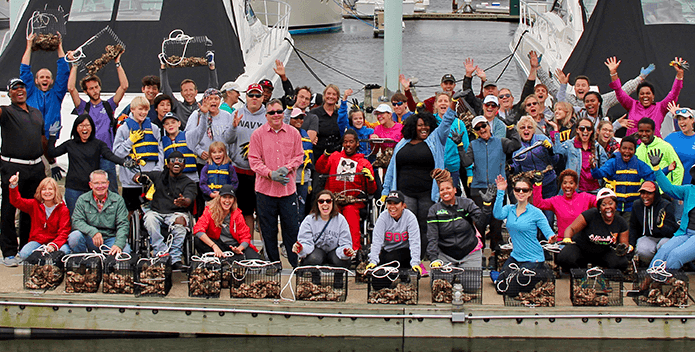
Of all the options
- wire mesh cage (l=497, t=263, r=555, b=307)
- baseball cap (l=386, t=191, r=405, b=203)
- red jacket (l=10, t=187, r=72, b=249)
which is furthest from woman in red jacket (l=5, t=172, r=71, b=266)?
wire mesh cage (l=497, t=263, r=555, b=307)

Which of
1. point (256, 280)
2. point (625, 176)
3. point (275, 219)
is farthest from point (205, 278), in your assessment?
point (625, 176)

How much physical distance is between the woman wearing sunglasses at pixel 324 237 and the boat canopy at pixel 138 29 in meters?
5.67

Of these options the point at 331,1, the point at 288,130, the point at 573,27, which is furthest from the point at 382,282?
the point at 331,1

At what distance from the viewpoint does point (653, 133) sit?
318 inches

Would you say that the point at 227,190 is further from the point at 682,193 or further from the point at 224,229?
the point at 682,193

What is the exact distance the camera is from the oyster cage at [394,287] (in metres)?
7.06

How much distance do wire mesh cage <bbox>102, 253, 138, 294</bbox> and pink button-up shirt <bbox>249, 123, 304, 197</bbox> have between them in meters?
1.40

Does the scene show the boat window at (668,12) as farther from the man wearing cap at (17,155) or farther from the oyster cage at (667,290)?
the man wearing cap at (17,155)

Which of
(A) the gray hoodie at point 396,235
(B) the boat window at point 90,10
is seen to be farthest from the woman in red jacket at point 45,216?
(B) the boat window at point 90,10

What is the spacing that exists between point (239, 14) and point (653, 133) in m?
7.90

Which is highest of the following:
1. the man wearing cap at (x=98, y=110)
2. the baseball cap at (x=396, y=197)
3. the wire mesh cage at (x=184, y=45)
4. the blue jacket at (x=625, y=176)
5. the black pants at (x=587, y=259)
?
the wire mesh cage at (x=184, y=45)

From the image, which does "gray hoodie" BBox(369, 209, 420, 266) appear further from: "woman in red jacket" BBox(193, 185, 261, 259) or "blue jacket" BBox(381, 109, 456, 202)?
"woman in red jacket" BBox(193, 185, 261, 259)

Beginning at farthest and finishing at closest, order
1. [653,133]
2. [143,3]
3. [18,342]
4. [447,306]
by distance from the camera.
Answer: [143,3]
[653,133]
[18,342]
[447,306]

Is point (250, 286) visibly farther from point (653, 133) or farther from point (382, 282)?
point (653, 133)
